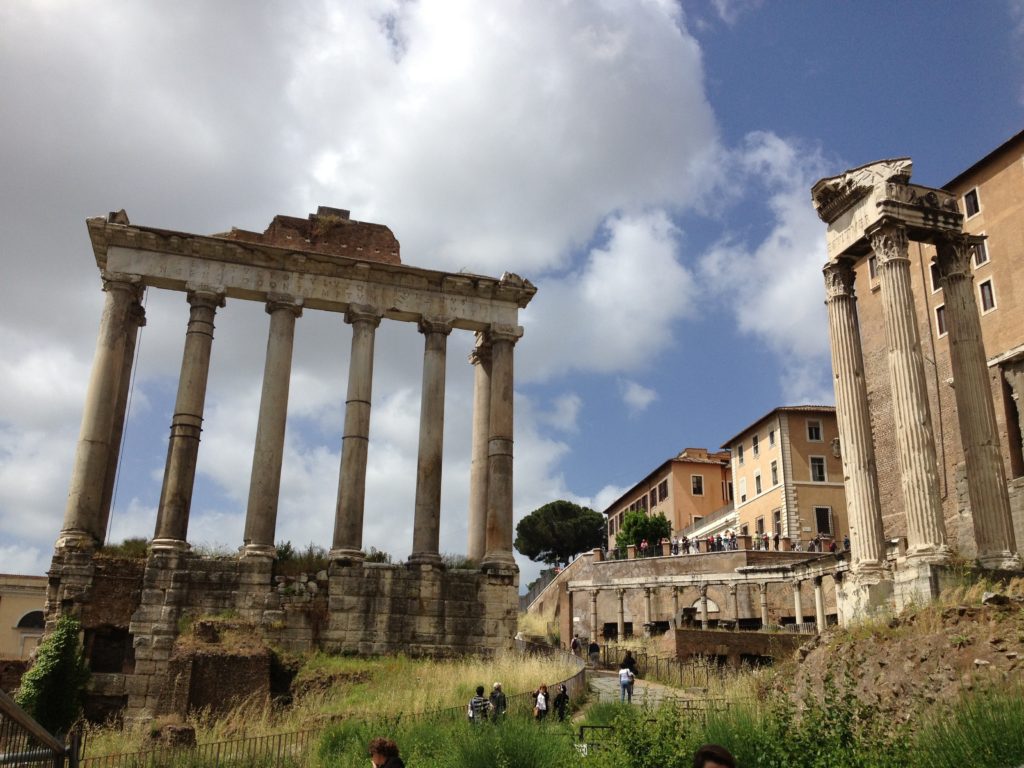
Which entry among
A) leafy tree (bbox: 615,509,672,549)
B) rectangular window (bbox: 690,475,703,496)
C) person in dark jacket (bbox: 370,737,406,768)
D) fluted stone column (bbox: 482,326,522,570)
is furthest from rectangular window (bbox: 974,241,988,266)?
person in dark jacket (bbox: 370,737,406,768)

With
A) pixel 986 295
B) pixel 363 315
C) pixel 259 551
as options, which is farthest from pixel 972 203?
pixel 259 551

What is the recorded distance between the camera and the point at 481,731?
12.3 m

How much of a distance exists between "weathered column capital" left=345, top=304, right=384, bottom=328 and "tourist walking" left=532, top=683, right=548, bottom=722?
11850 mm

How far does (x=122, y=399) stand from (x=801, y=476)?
3623 centimetres

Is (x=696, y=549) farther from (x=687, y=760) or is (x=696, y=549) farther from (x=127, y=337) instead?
(x=687, y=760)

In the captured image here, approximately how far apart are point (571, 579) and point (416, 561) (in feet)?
74.9

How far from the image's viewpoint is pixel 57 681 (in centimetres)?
1892

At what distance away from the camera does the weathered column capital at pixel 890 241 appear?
2014 centimetres

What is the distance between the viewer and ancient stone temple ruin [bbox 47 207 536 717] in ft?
68.6

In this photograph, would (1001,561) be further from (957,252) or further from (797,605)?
(797,605)

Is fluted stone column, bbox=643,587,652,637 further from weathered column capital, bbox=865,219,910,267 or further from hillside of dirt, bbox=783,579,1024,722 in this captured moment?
hillside of dirt, bbox=783,579,1024,722

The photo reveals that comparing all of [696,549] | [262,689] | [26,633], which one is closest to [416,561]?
[262,689]

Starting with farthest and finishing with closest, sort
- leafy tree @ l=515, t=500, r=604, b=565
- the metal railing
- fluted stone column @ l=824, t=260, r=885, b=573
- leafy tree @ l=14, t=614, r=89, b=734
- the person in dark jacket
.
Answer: leafy tree @ l=515, t=500, r=604, b=565
fluted stone column @ l=824, t=260, r=885, b=573
leafy tree @ l=14, t=614, r=89, b=734
the person in dark jacket
the metal railing

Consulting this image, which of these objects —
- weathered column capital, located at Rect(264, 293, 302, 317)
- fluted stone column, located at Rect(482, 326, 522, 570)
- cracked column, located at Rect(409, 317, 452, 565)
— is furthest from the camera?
weathered column capital, located at Rect(264, 293, 302, 317)
